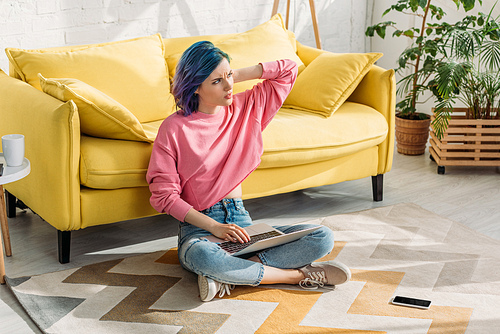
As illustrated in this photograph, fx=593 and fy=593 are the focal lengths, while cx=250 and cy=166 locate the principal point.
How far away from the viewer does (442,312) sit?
1891 millimetres

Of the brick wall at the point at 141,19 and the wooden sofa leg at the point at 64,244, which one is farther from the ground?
the brick wall at the point at 141,19

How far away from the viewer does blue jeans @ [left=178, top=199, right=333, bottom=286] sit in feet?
6.28

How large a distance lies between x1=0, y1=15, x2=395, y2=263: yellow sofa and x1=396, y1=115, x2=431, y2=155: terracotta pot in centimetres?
74

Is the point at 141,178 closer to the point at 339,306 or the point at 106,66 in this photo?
the point at 106,66

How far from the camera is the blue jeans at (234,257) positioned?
1.91 meters

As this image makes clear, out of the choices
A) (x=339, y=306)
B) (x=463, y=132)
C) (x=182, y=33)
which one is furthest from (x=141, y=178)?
(x=463, y=132)

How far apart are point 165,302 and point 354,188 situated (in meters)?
1.49

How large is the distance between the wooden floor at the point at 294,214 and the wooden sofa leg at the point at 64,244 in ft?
0.09

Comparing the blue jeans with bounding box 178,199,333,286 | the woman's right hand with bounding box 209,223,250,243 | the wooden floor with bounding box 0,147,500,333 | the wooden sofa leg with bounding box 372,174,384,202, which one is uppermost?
the woman's right hand with bounding box 209,223,250,243

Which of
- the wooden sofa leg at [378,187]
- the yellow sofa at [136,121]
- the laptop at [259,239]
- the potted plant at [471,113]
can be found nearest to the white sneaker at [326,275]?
the laptop at [259,239]

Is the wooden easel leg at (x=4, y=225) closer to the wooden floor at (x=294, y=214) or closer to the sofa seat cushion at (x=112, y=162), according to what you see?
the wooden floor at (x=294, y=214)

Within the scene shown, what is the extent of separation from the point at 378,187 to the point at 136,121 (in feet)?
4.26

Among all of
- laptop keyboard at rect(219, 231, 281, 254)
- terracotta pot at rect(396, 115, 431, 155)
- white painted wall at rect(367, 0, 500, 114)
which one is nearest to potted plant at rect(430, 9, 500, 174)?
terracotta pot at rect(396, 115, 431, 155)

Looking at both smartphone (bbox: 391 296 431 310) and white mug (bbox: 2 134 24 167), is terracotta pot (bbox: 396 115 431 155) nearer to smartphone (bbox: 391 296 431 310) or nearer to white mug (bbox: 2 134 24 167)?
smartphone (bbox: 391 296 431 310)
